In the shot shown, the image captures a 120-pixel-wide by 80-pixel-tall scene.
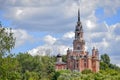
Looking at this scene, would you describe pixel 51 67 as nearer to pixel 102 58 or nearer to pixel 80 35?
pixel 80 35

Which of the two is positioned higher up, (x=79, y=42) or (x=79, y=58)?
(x=79, y=42)

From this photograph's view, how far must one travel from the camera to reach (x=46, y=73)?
154 meters

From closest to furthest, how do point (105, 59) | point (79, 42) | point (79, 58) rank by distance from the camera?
point (79, 58) → point (79, 42) → point (105, 59)

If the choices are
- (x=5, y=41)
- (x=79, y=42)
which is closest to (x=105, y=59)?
(x=79, y=42)

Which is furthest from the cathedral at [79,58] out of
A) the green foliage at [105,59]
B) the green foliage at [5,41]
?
the green foliage at [5,41]

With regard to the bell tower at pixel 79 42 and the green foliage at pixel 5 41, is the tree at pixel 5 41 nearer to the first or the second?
the green foliage at pixel 5 41

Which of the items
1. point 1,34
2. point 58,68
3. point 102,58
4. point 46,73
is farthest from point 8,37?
point 102,58

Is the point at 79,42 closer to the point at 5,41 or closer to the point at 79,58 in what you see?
the point at 79,58

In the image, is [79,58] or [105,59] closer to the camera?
[79,58]

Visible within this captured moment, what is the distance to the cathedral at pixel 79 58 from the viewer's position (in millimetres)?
161250

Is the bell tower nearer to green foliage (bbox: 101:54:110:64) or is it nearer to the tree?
green foliage (bbox: 101:54:110:64)

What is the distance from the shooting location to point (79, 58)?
161375mm

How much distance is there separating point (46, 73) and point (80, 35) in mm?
17165

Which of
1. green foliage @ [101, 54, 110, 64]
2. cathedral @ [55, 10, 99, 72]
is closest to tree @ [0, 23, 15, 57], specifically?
cathedral @ [55, 10, 99, 72]
